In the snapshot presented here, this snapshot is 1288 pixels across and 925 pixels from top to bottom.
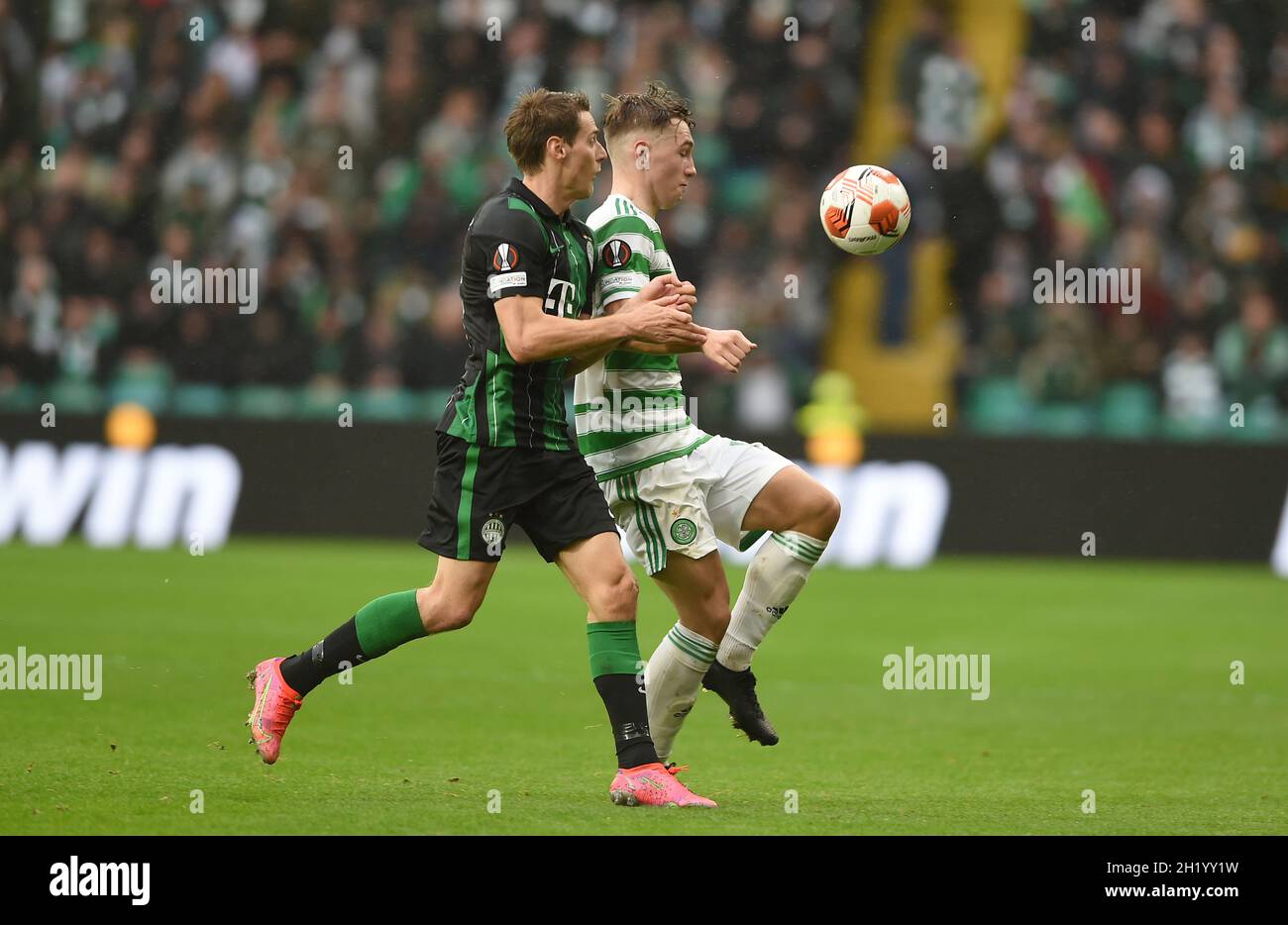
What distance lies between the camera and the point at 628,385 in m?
6.52

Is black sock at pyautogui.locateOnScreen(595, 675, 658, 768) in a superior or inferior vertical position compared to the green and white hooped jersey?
inferior

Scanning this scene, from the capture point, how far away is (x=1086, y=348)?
53.9 ft

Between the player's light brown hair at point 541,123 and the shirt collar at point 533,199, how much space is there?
56mm

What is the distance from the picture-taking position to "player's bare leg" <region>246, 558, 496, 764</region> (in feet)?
20.0

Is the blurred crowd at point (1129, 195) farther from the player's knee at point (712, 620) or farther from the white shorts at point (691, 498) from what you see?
the player's knee at point (712, 620)

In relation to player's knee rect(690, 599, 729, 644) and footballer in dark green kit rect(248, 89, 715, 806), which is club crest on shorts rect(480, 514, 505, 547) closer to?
footballer in dark green kit rect(248, 89, 715, 806)

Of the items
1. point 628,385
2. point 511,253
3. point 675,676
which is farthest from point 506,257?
point 675,676

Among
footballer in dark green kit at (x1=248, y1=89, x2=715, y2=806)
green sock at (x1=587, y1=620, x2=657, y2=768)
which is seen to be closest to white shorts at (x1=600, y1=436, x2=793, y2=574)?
footballer in dark green kit at (x1=248, y1=89, x2=715, y2=806)

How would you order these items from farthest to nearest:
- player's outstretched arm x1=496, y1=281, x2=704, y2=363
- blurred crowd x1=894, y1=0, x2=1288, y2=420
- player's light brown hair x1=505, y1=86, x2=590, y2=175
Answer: blurred crowd x1=894, y1=0, x2=1288, y2=420 → player's light brown hair x1=505, y1=86, x2=590, y2=175 → player's outstretched arm x1=496, y1=281, x2=704, y2=363

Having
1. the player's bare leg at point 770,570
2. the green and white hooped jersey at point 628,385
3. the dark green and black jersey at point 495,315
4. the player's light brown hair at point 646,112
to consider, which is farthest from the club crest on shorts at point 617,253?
the player's bare leg at point 770,570

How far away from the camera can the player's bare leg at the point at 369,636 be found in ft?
20.0

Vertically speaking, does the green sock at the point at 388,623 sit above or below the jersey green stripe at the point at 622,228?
below

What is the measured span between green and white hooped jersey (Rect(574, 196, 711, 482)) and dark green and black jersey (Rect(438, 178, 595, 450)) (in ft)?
0.55

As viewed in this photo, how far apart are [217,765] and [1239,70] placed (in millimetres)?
14272
